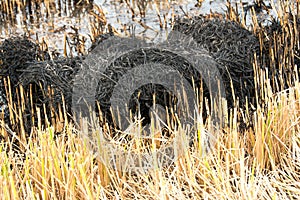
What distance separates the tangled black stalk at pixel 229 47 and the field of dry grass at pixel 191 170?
0.55 metres

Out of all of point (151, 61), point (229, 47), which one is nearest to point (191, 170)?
point (151, 61)

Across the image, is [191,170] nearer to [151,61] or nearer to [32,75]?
[151,61]

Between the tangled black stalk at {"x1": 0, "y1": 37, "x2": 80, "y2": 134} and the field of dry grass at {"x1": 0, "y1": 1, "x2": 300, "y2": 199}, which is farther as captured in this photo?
the tangled black stalk at {"x1": 0, "y1": 37, "x2": 80, "y2": 134}

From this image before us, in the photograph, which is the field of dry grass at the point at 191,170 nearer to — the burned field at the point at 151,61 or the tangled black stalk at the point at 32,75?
the burned field at the point at 151,61

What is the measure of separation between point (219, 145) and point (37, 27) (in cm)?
318

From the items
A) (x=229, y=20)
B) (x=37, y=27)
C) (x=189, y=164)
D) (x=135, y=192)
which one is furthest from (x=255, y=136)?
(x=37, y=27)

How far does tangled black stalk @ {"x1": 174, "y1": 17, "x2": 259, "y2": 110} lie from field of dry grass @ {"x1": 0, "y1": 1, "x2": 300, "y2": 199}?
555 millimetres

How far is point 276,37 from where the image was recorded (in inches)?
144

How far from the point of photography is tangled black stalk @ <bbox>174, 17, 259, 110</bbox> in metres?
3.41

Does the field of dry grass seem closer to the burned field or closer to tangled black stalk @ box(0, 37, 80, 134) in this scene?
the burned field

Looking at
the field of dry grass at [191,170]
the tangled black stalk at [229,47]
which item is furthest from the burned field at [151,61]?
the field of dry grass at [191,170]

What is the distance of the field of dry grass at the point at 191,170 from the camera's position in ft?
7.64

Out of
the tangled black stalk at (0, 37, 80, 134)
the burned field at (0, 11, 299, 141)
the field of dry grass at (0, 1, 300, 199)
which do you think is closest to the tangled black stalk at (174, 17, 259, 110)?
the burned field at (0, 11, 299, 141)

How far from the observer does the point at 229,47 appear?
3.68 m
